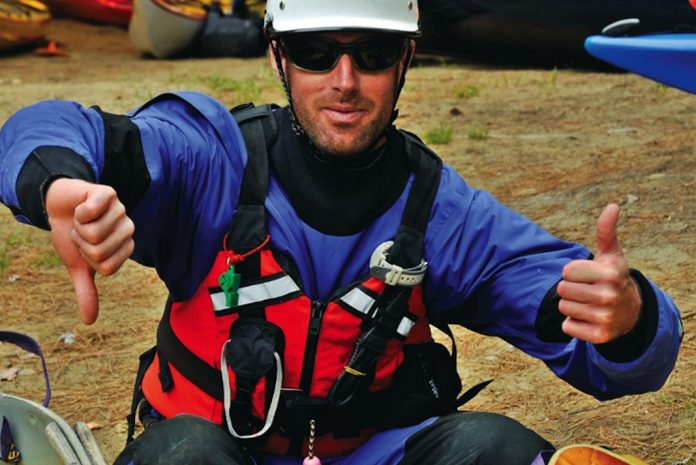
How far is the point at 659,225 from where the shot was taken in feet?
18.1

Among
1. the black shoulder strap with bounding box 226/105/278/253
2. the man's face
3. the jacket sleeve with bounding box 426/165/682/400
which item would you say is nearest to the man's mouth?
the man's face

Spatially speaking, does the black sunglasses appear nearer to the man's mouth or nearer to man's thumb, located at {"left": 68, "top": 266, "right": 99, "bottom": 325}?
the man's mouth

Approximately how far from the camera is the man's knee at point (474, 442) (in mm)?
2654

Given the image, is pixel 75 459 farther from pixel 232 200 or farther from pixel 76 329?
pixel 76 329

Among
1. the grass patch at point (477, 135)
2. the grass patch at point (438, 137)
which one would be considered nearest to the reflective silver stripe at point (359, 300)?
the grass patch at point (438, 137)

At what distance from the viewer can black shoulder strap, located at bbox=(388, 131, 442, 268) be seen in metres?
2.79

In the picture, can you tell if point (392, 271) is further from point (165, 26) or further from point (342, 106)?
point (165, 26)

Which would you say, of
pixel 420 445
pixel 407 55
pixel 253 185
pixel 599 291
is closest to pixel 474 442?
pixel 420 445

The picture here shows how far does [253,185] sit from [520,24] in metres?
6.63

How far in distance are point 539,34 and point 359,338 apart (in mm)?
6673

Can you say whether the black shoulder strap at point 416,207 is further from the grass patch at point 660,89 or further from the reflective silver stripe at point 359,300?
the grass patch at point 660,89

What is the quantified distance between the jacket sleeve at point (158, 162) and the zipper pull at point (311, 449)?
1.41ft

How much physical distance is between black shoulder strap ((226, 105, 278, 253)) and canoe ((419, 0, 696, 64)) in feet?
19.0

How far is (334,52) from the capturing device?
2.89m
